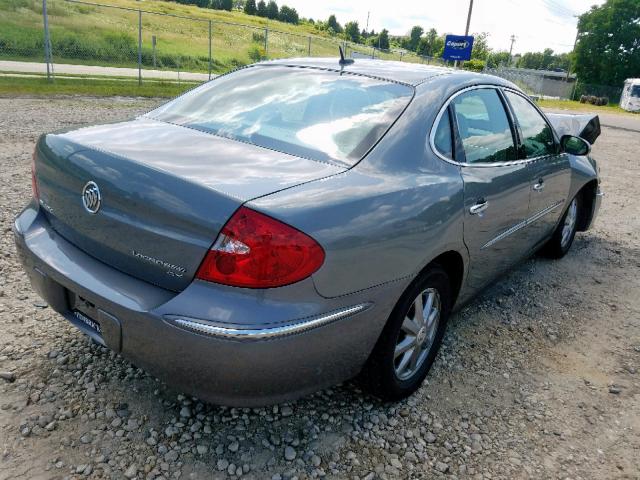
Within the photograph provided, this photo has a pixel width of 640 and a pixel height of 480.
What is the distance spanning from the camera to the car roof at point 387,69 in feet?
9.59

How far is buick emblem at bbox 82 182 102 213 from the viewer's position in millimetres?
2104

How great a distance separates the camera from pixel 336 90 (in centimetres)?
284

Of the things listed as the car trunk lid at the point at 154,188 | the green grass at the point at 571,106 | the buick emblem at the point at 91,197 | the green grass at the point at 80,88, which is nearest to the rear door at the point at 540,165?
the car trunk lid at the point at 154,188

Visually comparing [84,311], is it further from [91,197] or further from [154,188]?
[154,188]

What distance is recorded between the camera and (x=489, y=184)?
294 centimetres

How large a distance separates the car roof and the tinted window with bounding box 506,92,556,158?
0.31 meters

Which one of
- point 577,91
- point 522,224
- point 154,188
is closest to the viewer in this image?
point 154,188

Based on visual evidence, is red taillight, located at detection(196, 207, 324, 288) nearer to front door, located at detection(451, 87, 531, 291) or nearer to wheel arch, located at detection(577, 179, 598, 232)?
front door, located at detection(451, 87, 531, 291)

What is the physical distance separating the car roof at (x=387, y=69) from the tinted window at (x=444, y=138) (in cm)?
25

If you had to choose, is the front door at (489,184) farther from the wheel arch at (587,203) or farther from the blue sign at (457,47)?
the blue sign at (457,47)

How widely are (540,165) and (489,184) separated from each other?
0.98 meters

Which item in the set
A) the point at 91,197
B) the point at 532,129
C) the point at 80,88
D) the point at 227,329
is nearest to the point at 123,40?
the point at 80,88

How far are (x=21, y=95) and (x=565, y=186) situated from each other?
37.6ft

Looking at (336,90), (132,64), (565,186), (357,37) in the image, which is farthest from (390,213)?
(357,37)
